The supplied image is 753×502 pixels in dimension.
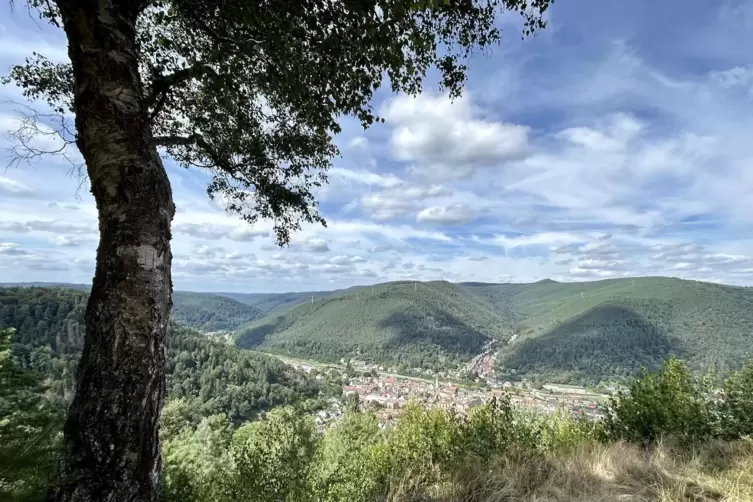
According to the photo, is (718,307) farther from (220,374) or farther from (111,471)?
(111,471)

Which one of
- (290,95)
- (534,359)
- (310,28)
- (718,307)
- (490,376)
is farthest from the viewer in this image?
(718,307)

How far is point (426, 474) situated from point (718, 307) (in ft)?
456

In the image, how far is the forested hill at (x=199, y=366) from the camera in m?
23.5

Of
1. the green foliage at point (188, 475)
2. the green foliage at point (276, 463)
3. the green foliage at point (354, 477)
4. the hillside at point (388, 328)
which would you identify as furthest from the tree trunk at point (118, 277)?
the hillside at point (388, 328)

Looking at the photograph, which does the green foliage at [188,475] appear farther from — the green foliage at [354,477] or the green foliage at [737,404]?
the green foliage at [737,404]

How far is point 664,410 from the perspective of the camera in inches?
210

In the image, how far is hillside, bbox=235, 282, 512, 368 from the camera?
113500 mm

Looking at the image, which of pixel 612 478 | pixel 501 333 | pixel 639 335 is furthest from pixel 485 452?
pixel 501 333

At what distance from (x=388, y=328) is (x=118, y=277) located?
137 meters

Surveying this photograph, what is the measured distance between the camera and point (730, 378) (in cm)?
534

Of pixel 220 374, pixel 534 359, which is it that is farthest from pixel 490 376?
pixel 220 374

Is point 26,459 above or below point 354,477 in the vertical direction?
above

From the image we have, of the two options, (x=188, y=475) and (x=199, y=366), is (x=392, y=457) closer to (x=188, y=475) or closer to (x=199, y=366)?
(x=188, y=475)

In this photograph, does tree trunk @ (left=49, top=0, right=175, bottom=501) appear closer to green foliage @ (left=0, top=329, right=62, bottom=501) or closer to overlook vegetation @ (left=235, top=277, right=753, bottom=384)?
green foliage @ (left=0, top=329, right=62, bottom=501)
